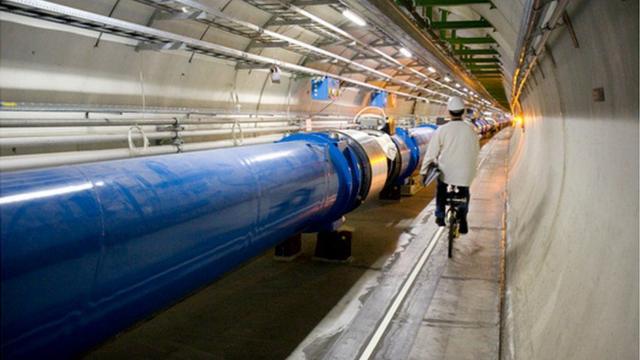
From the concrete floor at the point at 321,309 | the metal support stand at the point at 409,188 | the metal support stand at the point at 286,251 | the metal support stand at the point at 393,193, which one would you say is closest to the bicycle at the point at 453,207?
the concrete floor at the point at 321,309

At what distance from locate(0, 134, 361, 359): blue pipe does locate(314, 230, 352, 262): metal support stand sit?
1.92m

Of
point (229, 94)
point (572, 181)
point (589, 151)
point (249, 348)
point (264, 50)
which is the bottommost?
point (249, 348)

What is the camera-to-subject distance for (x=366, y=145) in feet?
16.5

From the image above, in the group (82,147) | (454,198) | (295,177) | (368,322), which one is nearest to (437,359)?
(368,322)

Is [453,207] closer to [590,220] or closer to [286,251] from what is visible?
[286,251]

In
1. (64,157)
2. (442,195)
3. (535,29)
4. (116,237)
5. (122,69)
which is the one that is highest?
(122,69)

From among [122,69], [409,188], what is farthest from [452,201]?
[122,69]

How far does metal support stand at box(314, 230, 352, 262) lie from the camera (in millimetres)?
4738

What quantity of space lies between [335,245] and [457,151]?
1424 millimetres

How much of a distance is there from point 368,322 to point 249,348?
0.82 metres

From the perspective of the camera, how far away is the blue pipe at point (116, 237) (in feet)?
4.63

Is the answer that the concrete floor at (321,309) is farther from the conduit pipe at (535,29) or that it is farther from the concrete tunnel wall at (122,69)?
the concrete tunnel wall at (122,69)

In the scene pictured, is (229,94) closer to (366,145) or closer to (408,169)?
(408,169)

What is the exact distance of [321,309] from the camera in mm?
3701
